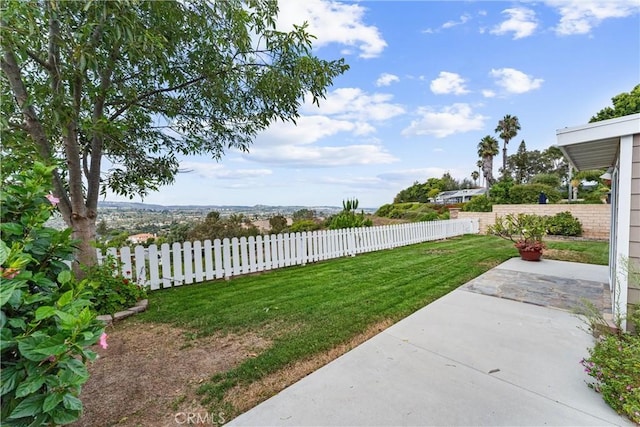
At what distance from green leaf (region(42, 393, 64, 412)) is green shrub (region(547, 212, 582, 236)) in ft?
50.0

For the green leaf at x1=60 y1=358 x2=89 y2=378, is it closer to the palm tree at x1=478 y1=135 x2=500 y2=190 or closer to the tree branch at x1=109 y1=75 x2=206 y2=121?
the tree branch at x1=109 y1=75 x2=206 y2=121

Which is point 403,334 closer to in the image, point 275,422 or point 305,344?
point 305,344

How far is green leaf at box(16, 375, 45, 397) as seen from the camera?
995 mm

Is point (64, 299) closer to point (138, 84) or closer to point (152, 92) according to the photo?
point (152, 92)

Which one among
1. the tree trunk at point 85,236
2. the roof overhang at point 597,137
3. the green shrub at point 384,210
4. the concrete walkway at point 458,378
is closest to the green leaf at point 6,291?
the concrete walkway at point 458,378

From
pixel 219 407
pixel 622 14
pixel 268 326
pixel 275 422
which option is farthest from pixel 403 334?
pixel 622 14

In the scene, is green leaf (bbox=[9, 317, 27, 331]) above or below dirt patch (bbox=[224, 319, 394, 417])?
above

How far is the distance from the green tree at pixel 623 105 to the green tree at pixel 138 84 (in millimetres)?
22101

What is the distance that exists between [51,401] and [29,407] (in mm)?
69

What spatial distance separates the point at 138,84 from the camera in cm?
375

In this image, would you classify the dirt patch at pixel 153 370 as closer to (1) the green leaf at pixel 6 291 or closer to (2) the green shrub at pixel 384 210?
(1) the green leaf at pixel 6 291

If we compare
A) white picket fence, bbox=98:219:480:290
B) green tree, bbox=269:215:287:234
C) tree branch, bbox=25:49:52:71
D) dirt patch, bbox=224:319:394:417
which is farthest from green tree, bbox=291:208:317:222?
tree branch, bbox=25:49:52:71

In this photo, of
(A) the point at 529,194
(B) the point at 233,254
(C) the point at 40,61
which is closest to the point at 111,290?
(B) the point at 233,254

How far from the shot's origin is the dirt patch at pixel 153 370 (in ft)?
6.25
